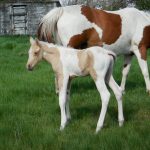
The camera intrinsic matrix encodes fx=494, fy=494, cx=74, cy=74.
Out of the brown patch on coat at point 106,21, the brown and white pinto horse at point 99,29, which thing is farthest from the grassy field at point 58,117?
the brown patch on coat at point 106,21

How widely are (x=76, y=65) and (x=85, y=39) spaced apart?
2654 millimetres

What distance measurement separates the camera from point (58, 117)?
8211 mm

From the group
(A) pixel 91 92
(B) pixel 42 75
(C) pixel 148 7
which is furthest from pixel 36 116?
(C) pixel 148 7

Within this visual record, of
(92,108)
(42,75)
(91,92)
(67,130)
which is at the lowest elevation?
(42,75)

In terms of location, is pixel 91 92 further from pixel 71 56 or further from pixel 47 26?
pixel 71 56

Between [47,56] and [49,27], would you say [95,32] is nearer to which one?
[49,27]

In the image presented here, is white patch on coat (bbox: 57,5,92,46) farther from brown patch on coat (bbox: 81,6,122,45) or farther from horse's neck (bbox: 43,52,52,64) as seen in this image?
horse's neck (bbox: 43,52,52,64)

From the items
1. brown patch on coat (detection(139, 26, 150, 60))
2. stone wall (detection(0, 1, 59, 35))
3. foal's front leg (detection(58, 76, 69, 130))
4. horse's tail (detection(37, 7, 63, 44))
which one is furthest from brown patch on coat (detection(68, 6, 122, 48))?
stone wall (detection(0, 1, 59, 35))

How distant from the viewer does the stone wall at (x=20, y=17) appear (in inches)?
1725

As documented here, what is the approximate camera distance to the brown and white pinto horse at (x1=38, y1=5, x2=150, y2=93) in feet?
32.3

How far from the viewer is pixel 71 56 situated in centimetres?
762

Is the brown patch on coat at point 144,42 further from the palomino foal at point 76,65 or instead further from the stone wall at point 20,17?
the stone wall at point 20,17

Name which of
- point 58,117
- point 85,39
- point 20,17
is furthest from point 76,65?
point 20,17

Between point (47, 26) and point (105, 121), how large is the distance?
2589 mm
